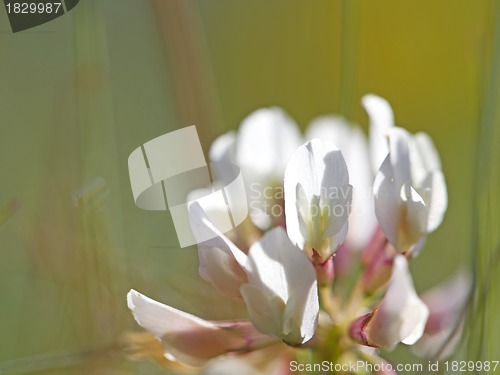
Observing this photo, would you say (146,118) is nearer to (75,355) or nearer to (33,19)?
(33,19)

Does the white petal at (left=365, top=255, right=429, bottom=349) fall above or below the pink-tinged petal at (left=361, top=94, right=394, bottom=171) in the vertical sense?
below

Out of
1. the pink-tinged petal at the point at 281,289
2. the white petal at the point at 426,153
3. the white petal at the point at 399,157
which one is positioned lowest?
the pink-tinged petal at the point at 281,289

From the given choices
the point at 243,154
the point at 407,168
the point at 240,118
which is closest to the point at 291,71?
the point at 240,118

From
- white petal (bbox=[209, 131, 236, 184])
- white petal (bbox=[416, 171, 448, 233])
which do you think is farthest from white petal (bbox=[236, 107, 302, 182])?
white petal (bbox=[416, 171, 448, 233])

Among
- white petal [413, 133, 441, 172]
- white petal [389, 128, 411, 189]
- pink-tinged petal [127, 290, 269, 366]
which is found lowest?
pink-tinged petal [127, 290, 269, 366]

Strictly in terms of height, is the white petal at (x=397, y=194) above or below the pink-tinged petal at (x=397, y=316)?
above

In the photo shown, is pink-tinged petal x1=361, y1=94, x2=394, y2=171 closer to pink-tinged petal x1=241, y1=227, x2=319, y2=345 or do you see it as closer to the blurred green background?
the blurred green background

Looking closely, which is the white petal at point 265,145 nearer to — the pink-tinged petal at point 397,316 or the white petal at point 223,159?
the white petal at point 223,159

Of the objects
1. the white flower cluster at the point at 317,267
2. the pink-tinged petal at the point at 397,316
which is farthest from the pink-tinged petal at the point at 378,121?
the pink-tinged petal at the point at 397,316
